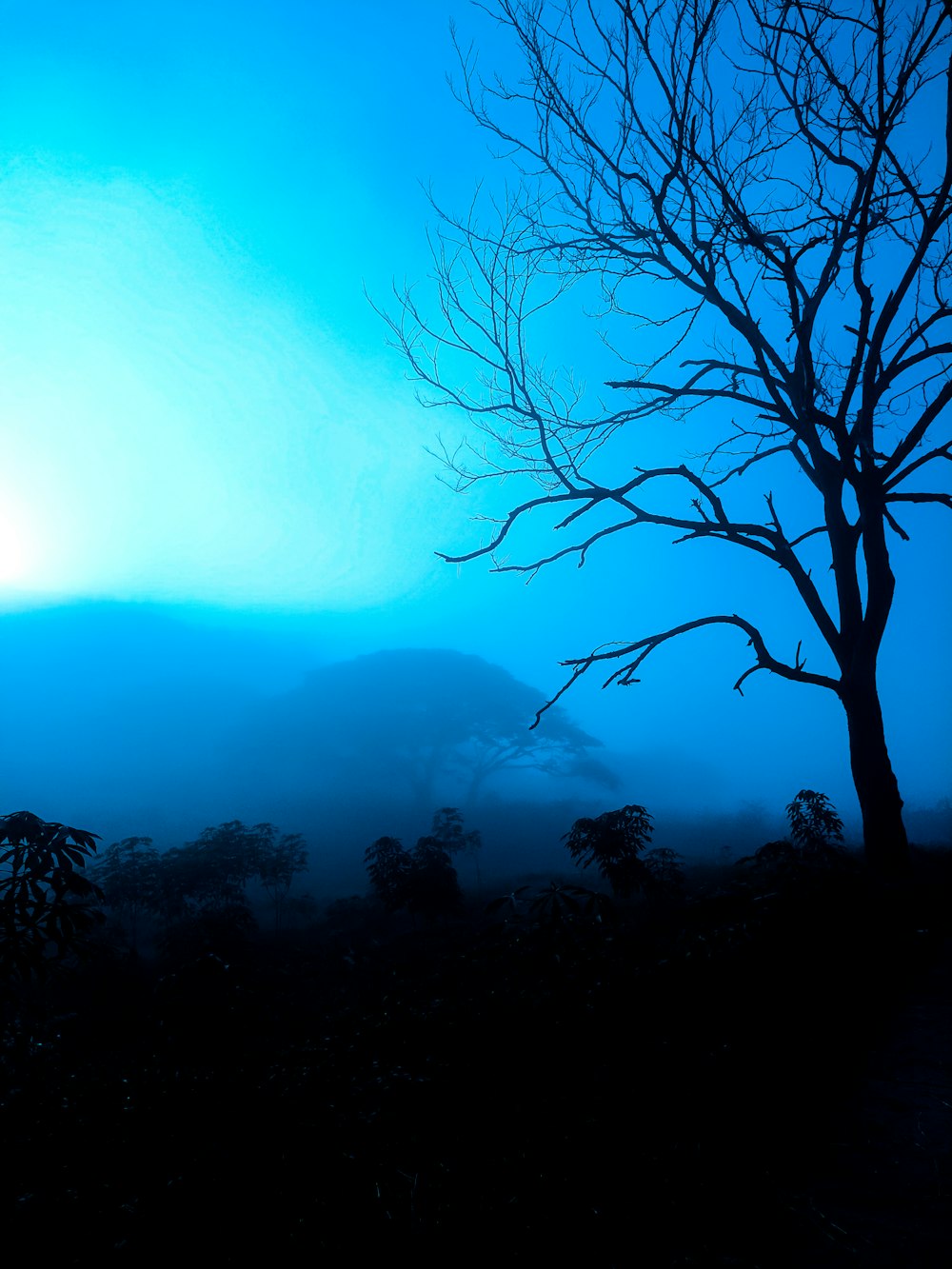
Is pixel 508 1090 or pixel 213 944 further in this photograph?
pixel 213 944

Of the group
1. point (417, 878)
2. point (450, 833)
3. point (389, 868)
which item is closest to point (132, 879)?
point (389, 868)

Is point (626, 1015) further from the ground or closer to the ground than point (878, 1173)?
further from the ground

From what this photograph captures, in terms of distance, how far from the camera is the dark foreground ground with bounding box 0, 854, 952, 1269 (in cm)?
181

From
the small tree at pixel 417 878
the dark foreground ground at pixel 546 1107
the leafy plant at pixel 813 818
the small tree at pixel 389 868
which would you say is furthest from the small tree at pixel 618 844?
the dark foreground ground at pixel 546 1107

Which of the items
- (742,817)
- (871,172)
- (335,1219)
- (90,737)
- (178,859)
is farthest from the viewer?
(90,737)

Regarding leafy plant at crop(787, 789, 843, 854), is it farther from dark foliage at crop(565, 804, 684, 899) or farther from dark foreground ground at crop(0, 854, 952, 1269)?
dark foreground ground at crop(0, 854, 952, 1269)

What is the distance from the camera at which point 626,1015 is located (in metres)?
2.90

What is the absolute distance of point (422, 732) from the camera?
35.5m

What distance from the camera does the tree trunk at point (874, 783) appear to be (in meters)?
5.96

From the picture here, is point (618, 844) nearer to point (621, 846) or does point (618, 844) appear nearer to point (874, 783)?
point (621, 846)

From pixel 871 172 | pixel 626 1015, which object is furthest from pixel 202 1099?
pixel 871 172

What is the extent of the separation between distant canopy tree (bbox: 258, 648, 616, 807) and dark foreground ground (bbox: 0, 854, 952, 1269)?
29.2m

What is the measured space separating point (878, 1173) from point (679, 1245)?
84 cm

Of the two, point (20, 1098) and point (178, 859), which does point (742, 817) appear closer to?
point (178, 859)
